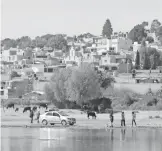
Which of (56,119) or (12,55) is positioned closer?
(56,119)

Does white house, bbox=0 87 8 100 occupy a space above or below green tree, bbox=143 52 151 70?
below

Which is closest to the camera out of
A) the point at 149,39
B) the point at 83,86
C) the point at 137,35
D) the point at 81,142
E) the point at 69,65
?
the point at 81,142

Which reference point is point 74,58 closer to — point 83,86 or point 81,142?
point 83,86

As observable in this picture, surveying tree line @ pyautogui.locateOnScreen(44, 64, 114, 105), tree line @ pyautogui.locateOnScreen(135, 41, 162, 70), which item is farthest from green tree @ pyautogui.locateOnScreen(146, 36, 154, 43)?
tree line @ pyautogui.locateOnScreen(44, 64, 114, 105)

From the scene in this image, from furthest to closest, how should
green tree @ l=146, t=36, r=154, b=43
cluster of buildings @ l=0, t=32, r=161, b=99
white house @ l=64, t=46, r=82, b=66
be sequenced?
green tree @ l=146, t=36, r=154, b=43 → white house @ l=64, t=46, r=82, b=66 → cluster of buildings @ l=0, t=32, r=161, b=99

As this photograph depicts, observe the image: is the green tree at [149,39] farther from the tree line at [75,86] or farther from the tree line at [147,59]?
the tree line at [75,86]

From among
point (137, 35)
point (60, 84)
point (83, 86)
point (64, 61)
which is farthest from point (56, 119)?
point (137, 35)

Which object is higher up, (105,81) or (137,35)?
(137,35)

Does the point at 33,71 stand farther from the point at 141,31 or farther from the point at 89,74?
the point at 141,31

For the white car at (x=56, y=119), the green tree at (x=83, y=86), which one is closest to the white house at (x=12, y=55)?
the green tree at (x=83, y=86)

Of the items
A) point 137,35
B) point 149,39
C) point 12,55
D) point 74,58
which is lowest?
point 74,58

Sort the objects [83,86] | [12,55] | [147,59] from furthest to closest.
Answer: [12,55] → [147,59] → [83,86]

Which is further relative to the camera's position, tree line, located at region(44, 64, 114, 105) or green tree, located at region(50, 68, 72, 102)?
green tree, located at region(50, 68, 72, 102)

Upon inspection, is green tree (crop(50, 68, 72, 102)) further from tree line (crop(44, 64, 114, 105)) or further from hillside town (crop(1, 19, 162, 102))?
hillside town (crop(1, 19, 162, 102))
